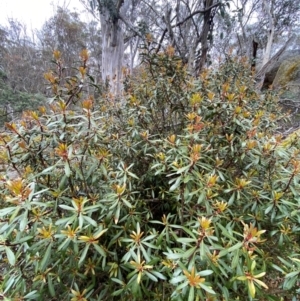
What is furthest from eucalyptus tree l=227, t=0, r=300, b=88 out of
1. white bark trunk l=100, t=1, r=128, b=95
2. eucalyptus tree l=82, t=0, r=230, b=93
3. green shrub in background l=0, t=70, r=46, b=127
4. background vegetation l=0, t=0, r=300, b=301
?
background vegetation l=0, t=0, r=300, b=301

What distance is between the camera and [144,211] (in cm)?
135

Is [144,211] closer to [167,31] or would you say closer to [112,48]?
[167,31]

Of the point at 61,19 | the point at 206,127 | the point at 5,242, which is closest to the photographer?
the point at 5,242

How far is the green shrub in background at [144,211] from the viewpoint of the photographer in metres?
0.92

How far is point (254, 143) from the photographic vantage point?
4.07 feet

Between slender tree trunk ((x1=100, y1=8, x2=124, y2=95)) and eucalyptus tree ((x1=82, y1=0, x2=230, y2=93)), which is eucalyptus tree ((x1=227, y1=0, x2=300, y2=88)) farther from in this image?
slender tree trunk ((x1=100, y1=8, x2=124, y2=95))

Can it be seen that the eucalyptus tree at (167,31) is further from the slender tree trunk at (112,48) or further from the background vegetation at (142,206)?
the background vegetation at (142,206)

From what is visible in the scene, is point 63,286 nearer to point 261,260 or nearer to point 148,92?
point 261,260

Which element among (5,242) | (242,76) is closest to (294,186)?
(5,242)

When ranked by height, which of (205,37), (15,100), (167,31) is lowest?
(15,100)

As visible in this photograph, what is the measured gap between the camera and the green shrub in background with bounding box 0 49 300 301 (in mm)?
925

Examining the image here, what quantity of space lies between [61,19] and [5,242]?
14.6 meters

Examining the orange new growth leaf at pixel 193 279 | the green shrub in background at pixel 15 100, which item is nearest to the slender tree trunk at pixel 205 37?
the orange new growth leaf at pixel 193 279

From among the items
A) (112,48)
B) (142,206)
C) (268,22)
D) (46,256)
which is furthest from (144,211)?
(268,22)
